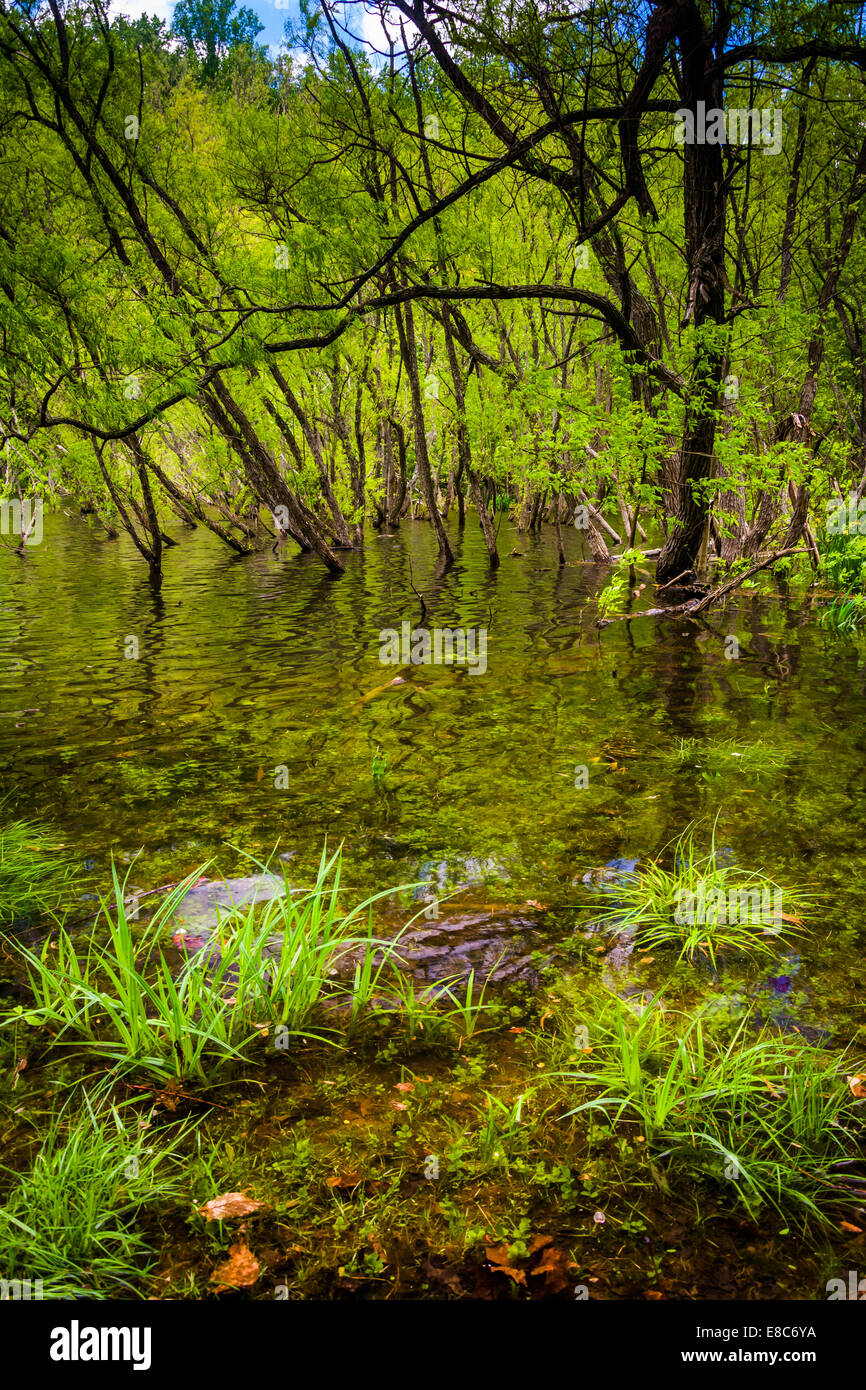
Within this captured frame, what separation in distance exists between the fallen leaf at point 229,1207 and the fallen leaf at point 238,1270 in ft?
0.32

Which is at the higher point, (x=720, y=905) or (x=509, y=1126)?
(x=720, y=905)

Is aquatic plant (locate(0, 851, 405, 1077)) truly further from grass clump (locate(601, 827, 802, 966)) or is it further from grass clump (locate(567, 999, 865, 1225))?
grass clump (locate(601, 827, 802, 966))

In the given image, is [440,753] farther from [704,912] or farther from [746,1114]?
[746,1114]

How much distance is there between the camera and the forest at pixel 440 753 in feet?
7.32

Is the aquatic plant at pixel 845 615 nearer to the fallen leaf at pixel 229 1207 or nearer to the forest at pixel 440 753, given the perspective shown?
the forest at pixel 440 753

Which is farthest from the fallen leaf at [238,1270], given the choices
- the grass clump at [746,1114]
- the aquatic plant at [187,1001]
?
the grass clump at [746,1114]

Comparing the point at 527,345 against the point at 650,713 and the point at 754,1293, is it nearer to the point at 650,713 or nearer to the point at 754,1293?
the point at 650,713

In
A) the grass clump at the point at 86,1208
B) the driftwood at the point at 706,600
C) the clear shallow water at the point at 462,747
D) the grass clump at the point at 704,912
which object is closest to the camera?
the grass clump at the point at 86,1208

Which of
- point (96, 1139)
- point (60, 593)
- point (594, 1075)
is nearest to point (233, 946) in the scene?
point (96, 1139)

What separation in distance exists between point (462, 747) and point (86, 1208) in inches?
182

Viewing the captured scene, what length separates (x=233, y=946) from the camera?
127 inches

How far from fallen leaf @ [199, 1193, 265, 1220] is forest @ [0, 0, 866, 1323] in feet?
0.04

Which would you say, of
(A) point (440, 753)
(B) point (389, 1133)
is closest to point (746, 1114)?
(B) point (389, 1133)

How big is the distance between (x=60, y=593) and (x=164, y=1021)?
16.6 m
